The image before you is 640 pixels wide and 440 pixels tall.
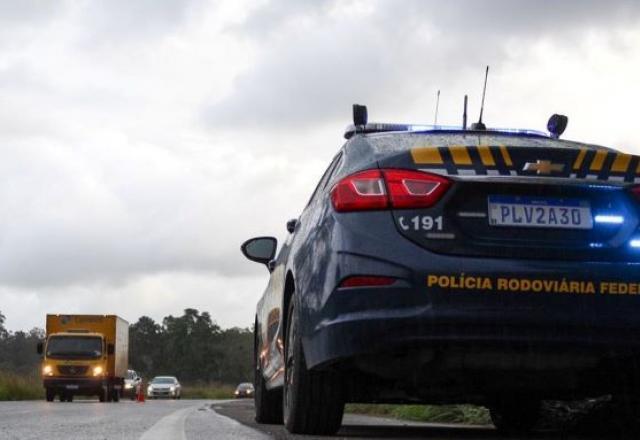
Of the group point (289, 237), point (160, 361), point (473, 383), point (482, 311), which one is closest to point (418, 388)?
point (473, 383)

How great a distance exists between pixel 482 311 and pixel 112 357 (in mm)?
29826

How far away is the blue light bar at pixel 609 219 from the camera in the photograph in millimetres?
4906

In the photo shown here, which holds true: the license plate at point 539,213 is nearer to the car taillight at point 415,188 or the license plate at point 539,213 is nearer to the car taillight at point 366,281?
the car taillight at point 415,188

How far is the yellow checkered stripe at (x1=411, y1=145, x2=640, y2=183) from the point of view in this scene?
495 centimetres

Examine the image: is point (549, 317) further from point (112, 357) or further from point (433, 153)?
point (112, 357)

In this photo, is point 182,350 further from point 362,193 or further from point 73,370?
point 362,193

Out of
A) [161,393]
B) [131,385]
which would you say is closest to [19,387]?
[131,385]

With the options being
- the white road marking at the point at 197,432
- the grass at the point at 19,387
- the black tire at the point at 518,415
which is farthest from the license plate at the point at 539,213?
the grass at the point at 19,387

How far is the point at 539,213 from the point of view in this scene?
4883 millimetres

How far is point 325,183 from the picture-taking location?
5922 millimetres

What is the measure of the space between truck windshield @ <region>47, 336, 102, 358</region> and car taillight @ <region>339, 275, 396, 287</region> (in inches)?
1110

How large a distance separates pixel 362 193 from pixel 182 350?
127026 millimetres

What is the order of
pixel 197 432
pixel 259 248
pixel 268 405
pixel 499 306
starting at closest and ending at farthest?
pixel 499 306 → pixel 197 432 → pixel 268 405 → pixel 259 248

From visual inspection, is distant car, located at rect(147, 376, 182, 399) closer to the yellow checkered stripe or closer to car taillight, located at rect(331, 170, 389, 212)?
car taillight, located at rect(331, 170, 389, 212)
